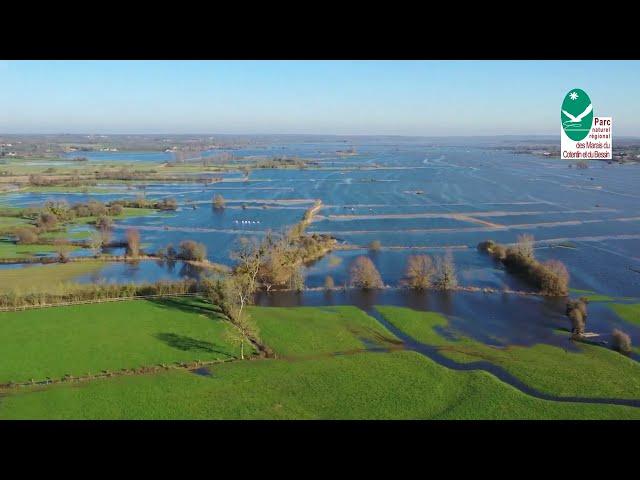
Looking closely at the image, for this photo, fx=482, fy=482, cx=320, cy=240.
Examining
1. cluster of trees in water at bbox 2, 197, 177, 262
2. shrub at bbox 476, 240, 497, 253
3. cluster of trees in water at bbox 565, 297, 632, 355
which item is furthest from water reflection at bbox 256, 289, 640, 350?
cluster of trees in water at bbox 2, 197, 177, 262

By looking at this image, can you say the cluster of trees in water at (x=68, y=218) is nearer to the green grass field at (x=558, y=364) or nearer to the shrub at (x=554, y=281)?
the green grass field at (x=558, y=364)

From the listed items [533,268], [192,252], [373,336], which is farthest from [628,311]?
[192,252]

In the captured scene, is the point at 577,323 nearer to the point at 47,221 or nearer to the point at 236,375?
the point at 236,375

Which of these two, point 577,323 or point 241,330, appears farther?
point 577,323

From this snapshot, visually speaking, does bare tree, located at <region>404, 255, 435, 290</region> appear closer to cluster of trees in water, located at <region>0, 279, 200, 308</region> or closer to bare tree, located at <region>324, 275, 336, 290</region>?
bare tree, located at <region>324, 275, 336, 290</region>

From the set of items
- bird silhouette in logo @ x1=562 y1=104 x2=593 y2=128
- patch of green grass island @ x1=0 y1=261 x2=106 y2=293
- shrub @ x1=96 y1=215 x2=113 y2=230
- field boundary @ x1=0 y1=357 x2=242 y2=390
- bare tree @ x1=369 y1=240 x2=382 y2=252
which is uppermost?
bird silhouette in logo @ x1=562 y1=104 x2=593 y2=128

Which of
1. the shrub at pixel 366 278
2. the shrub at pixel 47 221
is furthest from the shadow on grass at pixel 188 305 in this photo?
the shrub at pixel 47 221
